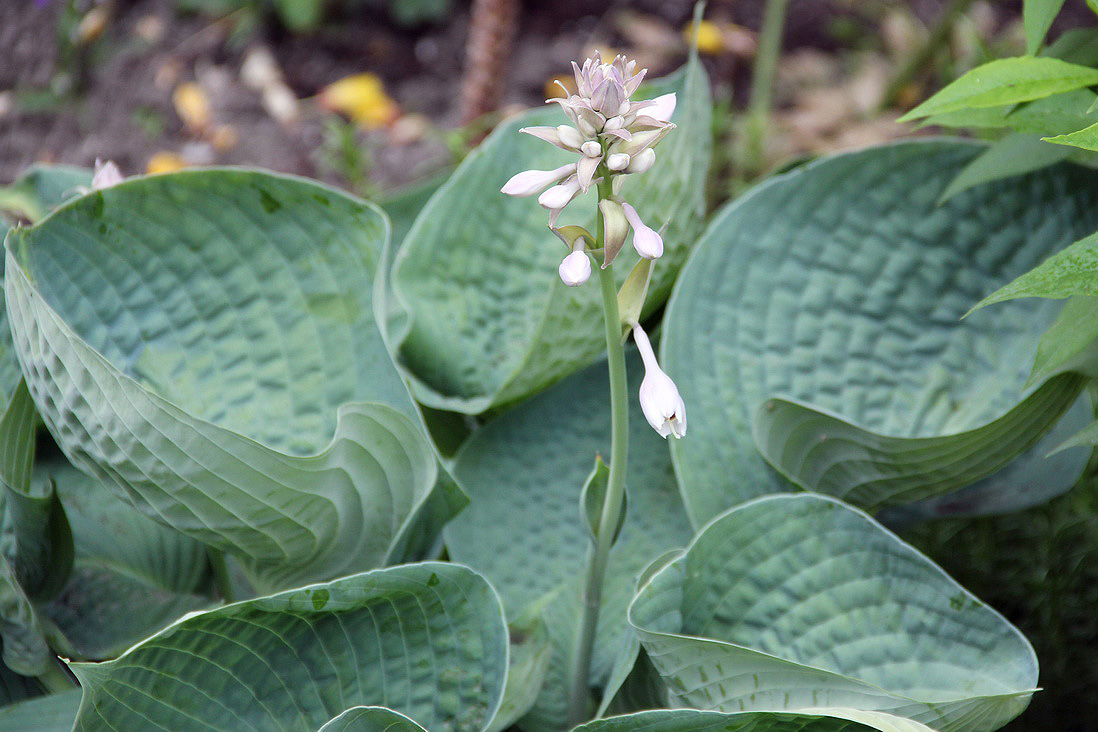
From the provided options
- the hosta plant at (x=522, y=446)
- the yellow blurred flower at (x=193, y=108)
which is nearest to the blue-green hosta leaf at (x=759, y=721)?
the hosta plant at (x=522, y=446)

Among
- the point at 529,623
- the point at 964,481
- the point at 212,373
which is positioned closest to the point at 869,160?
the point at 964,481

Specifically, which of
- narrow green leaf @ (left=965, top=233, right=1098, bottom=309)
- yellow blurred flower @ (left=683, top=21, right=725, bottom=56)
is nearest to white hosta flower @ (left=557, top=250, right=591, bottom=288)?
narrow green leaf @ (left=965, top=233, right=1098, bottom=309)

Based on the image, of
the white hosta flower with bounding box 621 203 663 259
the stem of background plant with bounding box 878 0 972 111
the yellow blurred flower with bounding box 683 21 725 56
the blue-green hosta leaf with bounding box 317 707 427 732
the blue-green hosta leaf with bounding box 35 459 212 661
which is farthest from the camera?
the yellow blurred flower with bounding box 683 21 725 56

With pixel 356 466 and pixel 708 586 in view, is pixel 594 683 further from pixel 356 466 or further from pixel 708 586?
pixel 356 466

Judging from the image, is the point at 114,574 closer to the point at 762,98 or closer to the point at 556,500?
the point at 556,500

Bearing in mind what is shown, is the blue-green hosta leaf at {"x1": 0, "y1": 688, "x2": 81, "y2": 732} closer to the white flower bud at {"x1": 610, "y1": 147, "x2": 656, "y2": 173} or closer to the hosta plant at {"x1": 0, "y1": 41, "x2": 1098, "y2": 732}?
the hosta plant at {"x1": 0, "y1": 41, "x2": 1098, "y2": 732}

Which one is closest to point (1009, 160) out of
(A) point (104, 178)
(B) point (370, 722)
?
(B) point (370, 722)
